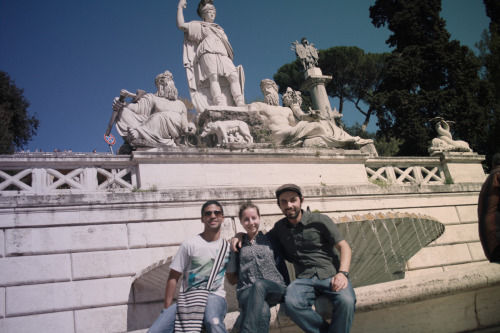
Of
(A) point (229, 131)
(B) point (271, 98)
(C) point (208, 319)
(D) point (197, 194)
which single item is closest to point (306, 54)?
(B) point (271, 98)

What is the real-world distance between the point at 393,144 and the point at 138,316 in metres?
21.6

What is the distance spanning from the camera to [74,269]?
6.66 metres

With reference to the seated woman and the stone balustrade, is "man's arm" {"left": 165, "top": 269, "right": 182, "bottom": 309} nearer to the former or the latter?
the seated woman

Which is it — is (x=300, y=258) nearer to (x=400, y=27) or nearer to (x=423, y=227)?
(x=423, y=227)

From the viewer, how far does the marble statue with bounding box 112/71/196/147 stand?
8.71 metres

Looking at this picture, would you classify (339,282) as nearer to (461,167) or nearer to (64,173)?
(64,173)

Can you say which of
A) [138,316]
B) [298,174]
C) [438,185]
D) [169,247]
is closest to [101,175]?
[169,247]

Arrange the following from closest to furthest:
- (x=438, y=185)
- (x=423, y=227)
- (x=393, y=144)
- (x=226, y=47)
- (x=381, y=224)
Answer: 1. (x=381, y=224)
2. (x=423, y=227)
3. (x=438, y=185)
4. (x=226, y=47)
5. (x=393, y=144)

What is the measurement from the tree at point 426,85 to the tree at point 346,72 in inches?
372

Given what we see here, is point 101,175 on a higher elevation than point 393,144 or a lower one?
lower

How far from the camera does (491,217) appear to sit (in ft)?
13.5

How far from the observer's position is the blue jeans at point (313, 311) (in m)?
3.46

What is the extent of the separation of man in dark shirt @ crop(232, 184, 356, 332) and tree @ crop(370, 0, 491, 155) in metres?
18.6

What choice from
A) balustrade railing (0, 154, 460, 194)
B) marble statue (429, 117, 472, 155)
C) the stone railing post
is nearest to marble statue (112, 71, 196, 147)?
balustrade railing (0, 154, 460, 194)
